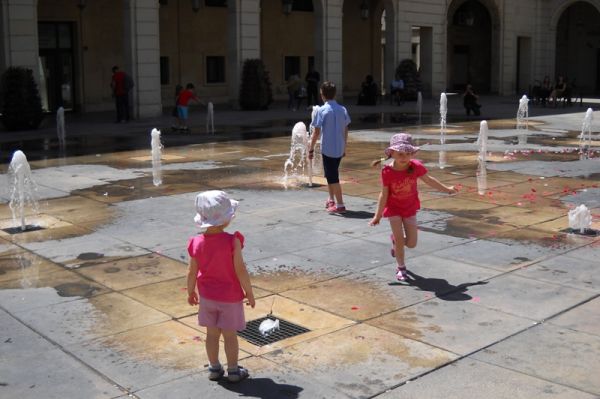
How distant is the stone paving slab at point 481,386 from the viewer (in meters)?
5.11

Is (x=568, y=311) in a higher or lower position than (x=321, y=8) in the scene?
lower

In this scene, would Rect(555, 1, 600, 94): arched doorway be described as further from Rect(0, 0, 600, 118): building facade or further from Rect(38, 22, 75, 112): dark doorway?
Rect(38, 22, 75, 112): dark doorway

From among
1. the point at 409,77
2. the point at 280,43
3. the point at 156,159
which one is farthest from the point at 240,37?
the point at 156,159

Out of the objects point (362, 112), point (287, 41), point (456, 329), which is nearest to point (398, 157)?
point (456, 329)

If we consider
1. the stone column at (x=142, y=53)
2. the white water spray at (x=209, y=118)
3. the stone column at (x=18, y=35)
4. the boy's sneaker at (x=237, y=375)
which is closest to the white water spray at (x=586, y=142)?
the white water spray at (x=209, y=118)

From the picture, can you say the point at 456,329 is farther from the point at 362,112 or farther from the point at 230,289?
the point at 362,112

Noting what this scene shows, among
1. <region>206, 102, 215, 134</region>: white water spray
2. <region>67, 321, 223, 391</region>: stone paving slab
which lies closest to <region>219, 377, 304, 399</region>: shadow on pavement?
<region>67, 321, 223, 391</region>: stone paving slab

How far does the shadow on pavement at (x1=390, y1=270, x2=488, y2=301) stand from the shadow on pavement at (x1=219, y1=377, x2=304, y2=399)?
7.57ft

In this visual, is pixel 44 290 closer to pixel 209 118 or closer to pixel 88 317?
pixel 88 317

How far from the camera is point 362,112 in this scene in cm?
3047

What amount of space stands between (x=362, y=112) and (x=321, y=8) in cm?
557

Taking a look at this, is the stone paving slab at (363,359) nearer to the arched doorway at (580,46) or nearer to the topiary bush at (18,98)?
the topiary bush at (18,98)

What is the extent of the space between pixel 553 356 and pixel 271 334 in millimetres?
2119

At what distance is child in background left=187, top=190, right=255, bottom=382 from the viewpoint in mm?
5141
